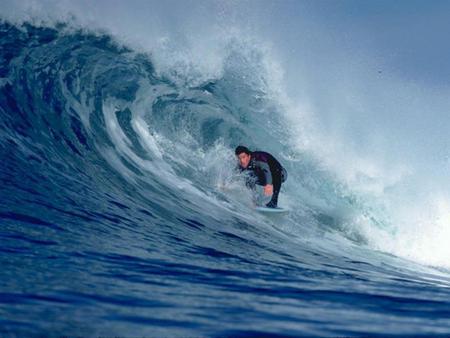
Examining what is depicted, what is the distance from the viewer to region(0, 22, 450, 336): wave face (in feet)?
7.88

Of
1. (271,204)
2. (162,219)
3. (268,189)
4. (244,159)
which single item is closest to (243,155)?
(244,159)

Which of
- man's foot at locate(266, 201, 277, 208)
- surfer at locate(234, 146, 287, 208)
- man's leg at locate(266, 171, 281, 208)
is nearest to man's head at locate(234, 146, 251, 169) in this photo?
surfer at locate(234, 146, 287, 208)

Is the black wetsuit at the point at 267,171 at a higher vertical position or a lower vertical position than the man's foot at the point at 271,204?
higher

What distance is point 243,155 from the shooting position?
7203mm

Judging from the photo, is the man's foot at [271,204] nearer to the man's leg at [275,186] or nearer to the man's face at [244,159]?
the man's leg at [275,186]

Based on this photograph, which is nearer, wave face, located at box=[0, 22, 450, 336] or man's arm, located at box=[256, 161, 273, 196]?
wave face, located at box=[0, 22, 450, 336]

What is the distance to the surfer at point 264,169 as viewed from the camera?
723 centimetres

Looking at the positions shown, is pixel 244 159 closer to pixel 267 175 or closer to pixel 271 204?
pixel 267 175

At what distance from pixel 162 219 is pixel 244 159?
239 centimetres

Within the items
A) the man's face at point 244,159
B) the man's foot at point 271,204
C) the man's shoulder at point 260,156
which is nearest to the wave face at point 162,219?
the man's foot at point 271,204

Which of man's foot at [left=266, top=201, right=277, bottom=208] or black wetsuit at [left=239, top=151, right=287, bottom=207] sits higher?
black wetsuit at [left=239, top=151, right=287, bottom=207]

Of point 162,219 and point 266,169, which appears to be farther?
point 266,169

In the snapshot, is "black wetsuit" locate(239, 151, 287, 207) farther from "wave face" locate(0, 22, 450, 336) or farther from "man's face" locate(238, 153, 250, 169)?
"wave face" locate(0, 22, 450, 336)

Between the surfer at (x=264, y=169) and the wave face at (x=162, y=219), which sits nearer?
the wave face at (x=162, y=219)
